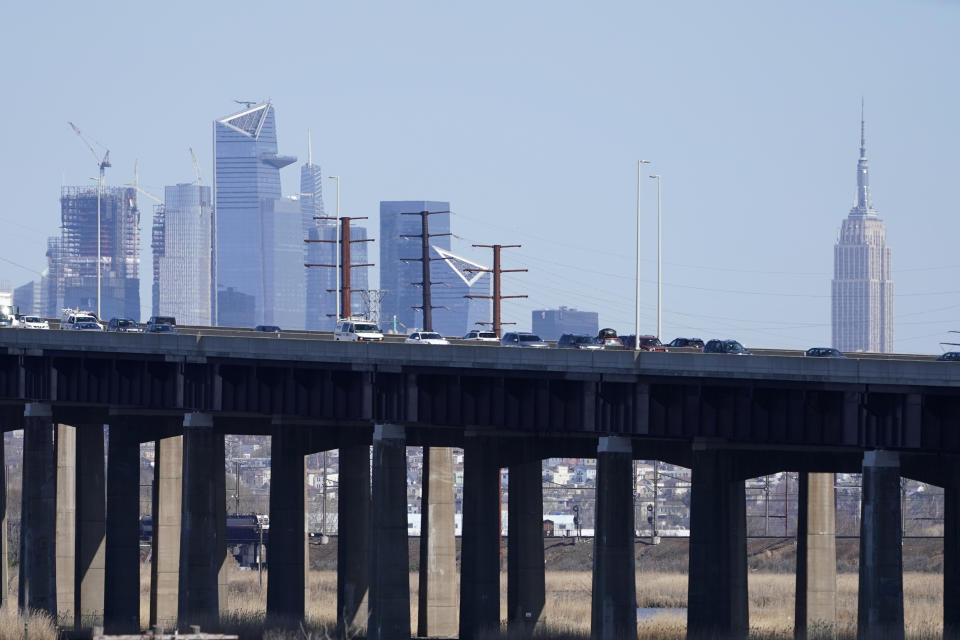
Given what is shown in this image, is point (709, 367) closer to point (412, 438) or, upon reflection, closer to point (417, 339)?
point (412, 438)

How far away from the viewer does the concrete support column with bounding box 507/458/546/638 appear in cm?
8900

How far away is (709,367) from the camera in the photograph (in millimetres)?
69125

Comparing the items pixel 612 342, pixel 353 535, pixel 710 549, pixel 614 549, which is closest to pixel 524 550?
pixel 353 535

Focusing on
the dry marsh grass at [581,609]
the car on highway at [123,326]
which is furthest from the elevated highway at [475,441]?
the car on highway at [123,326]

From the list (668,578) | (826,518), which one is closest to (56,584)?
(826,518)

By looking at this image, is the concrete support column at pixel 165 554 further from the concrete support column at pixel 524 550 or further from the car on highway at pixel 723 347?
the car on highway at pixel 723 347

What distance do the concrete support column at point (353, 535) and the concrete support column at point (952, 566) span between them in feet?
89.9

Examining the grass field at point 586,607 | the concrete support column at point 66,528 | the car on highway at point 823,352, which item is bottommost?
the grass field at point 586,607

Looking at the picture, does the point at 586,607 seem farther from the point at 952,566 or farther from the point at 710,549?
the point at 952,566

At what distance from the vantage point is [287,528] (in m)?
87.2

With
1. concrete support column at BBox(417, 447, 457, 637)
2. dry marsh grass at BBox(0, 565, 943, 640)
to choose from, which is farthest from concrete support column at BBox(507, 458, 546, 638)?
concrete support column at BBox(417, 447, 457, 637)

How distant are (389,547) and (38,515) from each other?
23.1 meters

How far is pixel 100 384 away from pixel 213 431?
7089mm

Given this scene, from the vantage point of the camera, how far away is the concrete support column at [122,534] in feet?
306
